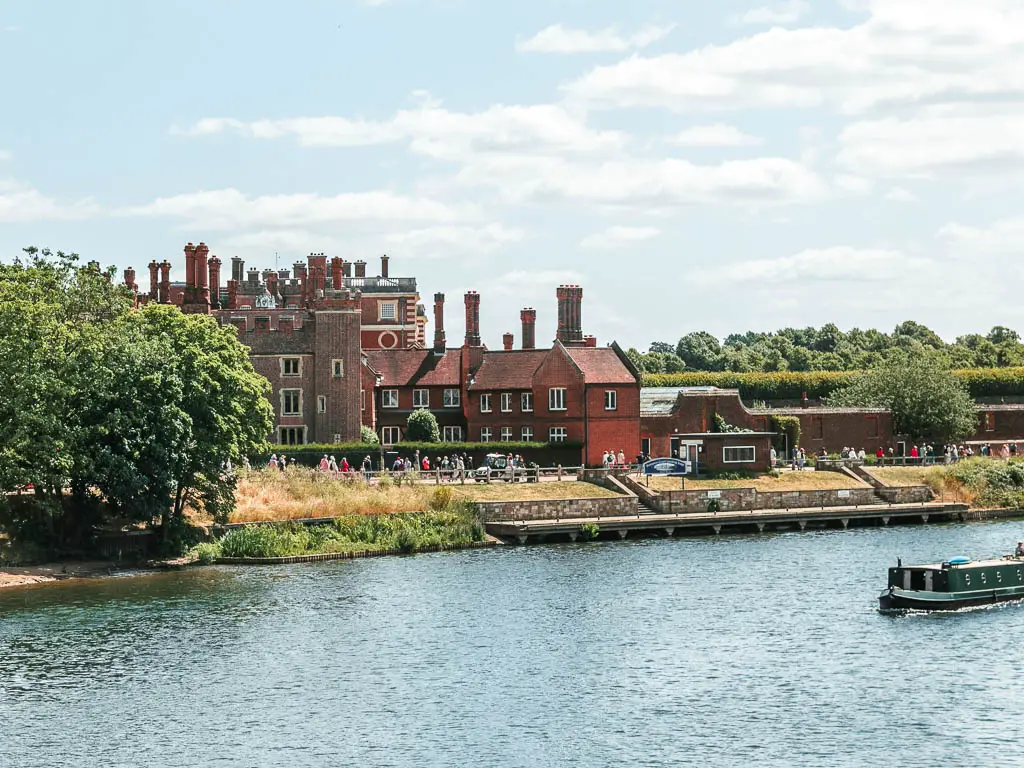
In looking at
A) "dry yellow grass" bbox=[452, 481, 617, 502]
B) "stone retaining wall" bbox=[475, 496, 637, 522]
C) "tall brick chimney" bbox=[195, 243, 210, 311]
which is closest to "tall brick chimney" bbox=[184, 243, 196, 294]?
"tall brick chimney" bbox=[195, 243, 210, 311]

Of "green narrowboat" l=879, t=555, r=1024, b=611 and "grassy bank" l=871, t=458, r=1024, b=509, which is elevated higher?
"grassy bank" l=871, t=458, r=1024, b=509

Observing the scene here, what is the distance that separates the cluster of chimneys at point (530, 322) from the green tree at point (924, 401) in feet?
92.8

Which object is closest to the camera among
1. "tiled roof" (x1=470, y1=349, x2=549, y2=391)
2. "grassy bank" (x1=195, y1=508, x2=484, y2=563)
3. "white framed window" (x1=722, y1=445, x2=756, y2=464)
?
"grassy bank" (x1=195, y1=508, x2=484, y2=563)

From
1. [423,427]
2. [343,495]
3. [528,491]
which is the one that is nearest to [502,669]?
[343,495]

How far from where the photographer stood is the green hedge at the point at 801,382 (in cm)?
15038

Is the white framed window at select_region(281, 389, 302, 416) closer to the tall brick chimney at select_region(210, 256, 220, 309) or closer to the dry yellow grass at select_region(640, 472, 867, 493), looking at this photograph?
the tall brick chimney at select_region(210, 256, 220, 309)

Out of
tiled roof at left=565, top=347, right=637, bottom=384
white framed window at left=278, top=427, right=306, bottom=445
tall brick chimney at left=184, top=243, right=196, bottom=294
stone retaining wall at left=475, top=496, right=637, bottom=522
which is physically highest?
tall brick chimney at left=184, top=243, right=196, bottom=294

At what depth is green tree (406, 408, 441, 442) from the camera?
10906 cm

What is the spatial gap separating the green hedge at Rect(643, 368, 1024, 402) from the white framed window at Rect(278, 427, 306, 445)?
54419 mm

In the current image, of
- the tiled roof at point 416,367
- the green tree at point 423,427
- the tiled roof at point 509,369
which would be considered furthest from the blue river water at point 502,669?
the tiled roof at point 416,367

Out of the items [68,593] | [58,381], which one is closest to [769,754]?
[68,593]

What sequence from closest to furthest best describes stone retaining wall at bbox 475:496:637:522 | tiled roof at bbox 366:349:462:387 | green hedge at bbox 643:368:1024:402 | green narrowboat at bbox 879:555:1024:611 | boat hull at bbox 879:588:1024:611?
1. boat hull at bbox 879:588:1024:611
2. green narrowboat at bbox 879:555:1024:611
3. stone retaining wall at bbox 475:496:637:522
4. tiled roof at bbox 366:349:462:387
5. green hedge at bbox 643:368:1024:402

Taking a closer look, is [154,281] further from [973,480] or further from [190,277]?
[973,480]

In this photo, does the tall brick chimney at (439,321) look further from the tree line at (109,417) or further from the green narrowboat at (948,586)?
the green narrowboat at (948,586)
